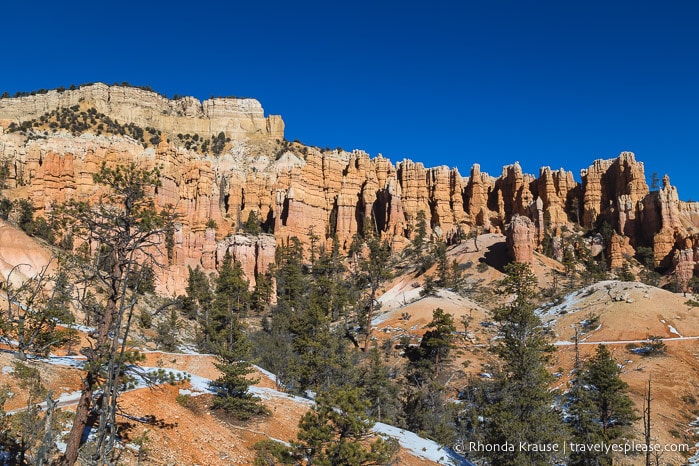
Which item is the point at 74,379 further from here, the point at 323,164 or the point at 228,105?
the point at 228,105

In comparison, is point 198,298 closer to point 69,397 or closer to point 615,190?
point 69,397

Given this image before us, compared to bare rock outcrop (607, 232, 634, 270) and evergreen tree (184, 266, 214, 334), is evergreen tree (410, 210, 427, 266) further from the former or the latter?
evergreen tree (184, 266, 214, 334)

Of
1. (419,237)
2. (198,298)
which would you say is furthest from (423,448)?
(419,237)

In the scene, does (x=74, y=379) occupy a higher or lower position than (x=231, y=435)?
higher

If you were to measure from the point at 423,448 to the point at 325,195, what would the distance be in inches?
3291

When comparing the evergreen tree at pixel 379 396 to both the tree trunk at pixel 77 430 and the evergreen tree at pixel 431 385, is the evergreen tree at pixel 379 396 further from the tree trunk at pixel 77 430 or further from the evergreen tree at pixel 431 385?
the tree trunk at pixel 77 430

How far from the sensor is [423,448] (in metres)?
24.0

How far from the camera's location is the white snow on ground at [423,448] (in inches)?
912

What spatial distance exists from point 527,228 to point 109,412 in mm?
65655

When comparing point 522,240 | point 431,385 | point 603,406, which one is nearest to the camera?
point 603,406

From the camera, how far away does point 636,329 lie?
46750 millimetres

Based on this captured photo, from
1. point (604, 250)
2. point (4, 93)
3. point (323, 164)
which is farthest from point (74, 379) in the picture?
point (4, 93)

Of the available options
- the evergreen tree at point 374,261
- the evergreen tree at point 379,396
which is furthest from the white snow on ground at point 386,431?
the evergreen tree at point 374,261

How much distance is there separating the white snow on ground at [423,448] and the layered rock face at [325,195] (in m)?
47.3
